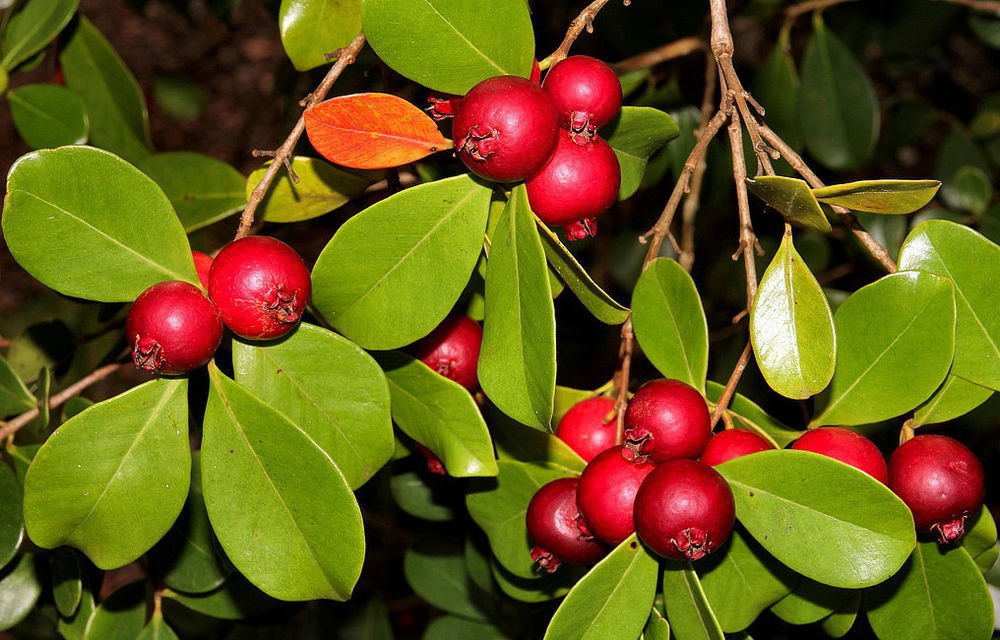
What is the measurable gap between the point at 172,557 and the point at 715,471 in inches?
36.5

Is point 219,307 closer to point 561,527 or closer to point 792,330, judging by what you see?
point 561,527

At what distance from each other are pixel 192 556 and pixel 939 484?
1125mm

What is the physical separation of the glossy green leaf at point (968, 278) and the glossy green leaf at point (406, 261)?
1.86 feet

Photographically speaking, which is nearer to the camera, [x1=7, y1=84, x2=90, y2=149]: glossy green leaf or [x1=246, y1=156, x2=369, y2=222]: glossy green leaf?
[x1=246, y1=156, x2=369, y2=222]: glossy green leaf

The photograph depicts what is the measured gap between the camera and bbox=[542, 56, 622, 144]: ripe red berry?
1047mm

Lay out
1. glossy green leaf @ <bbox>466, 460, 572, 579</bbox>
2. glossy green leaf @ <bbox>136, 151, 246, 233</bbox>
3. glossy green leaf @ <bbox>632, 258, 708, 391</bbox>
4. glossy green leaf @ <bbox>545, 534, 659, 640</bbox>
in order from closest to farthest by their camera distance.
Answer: glossy green leaf @ <bbox>545, 534, 659, 640</bbox> → glossy green leaf @ <bbox>632, 258, 708, 391</bbox> → glossy green leaf @ <bbox>466, 460, 572, 579</bbox> → glossy green leaf @ <bbox>136, 151, 246, 233</bbox>

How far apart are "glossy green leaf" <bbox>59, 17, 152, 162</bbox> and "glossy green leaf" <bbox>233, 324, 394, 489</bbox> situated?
86 cm

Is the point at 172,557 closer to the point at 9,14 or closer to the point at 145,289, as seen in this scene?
the point at 145,289

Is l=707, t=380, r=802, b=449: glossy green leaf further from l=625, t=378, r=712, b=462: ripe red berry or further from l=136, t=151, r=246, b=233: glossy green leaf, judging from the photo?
l=136, t=151, r=246, b=233: glossy green leaf

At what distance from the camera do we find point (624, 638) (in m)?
Answer: 1.09

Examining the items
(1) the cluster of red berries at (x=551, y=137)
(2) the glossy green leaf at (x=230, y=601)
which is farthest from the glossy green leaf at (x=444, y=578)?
(1) the cluster of red berries at (x=551, y=137)

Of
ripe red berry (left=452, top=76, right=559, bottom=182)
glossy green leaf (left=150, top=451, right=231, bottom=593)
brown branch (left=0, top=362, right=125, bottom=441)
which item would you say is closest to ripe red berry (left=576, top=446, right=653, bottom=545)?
ripe red berry (left=452, top=76, right=559, bottom=182)

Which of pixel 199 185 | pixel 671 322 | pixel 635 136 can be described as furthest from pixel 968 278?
pixel 199 185

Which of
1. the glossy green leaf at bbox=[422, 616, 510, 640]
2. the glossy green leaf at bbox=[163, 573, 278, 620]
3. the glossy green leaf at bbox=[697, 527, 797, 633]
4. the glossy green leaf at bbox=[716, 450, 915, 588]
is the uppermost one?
the glossy green leaf at bbox=[716, 450, 915, 588]
